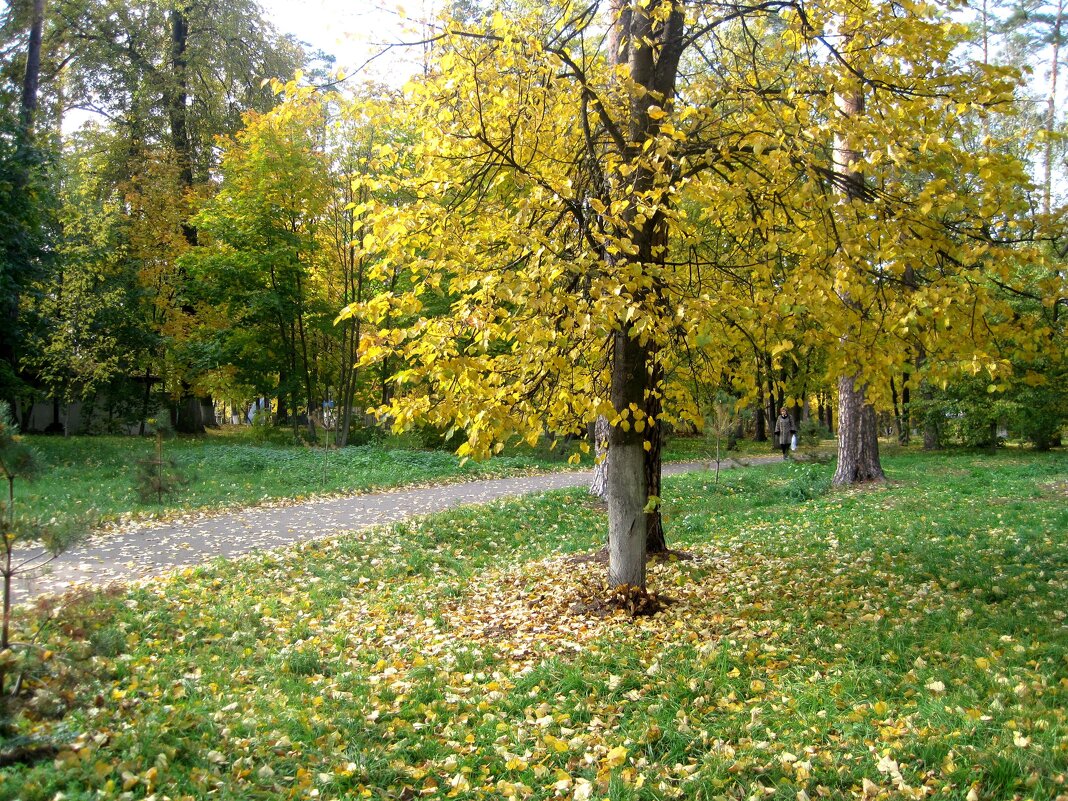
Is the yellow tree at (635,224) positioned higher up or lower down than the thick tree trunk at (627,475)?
higher up

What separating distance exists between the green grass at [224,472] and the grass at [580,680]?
4.46 meters

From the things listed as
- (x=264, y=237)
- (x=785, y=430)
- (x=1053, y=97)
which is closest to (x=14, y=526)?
(x=264, y=237)

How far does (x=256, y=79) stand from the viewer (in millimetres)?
23391

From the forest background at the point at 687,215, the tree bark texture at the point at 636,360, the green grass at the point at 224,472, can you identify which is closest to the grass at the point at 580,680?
the tree bark texture at the point at 636,360

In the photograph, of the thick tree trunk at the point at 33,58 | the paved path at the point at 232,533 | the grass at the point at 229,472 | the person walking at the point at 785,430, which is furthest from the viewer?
the person walking at the point at 785,430

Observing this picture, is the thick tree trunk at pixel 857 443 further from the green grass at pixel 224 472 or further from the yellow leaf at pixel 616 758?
the yellow leaf at pixel 616 758

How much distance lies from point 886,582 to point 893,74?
12.4ft

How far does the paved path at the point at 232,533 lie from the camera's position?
7.13 m

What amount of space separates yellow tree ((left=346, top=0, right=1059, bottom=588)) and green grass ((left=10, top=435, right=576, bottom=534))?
713cm

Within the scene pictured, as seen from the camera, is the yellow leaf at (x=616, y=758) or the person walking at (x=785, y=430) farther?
the person walking at (x=785, y=430)

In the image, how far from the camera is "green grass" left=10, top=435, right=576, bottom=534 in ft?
35.1

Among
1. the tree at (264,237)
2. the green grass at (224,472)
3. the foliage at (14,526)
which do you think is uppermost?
the tree at (264,237)

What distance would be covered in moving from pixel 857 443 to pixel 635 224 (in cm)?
910

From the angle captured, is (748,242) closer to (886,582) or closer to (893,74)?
(893,74)
